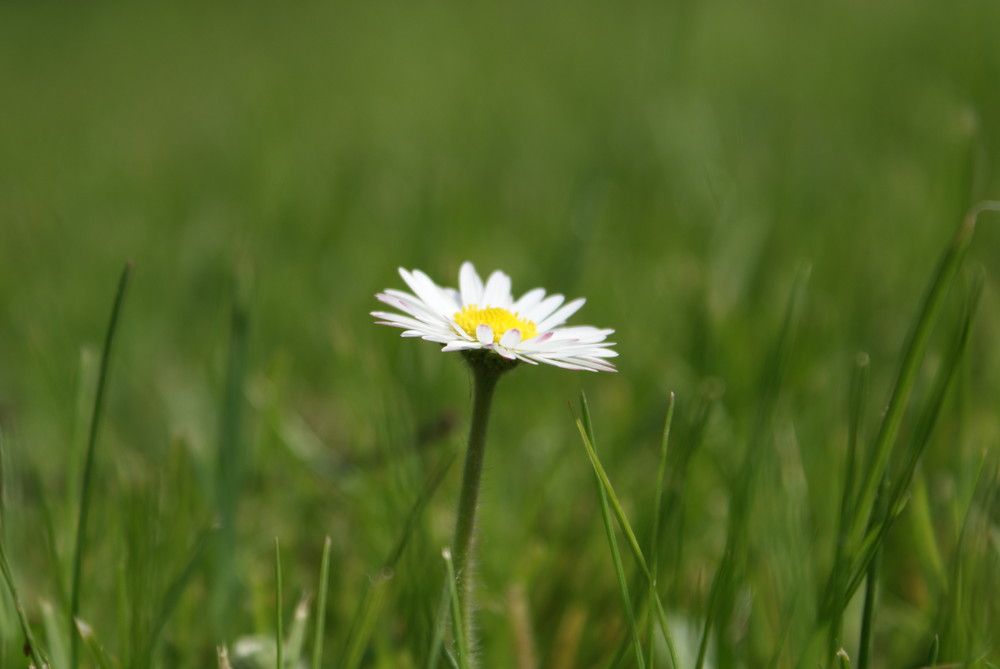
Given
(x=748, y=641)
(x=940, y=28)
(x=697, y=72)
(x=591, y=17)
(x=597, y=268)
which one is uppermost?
(x=591, y=17)

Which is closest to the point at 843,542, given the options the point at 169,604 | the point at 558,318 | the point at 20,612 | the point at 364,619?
the point at 558,318

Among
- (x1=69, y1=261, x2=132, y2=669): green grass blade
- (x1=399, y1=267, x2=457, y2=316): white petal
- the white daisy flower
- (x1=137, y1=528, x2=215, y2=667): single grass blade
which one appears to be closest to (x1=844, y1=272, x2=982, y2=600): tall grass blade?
the white daisy flower

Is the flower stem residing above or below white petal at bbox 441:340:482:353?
below

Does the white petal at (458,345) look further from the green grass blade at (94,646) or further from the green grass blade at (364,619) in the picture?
the green grass blade at (94,646)

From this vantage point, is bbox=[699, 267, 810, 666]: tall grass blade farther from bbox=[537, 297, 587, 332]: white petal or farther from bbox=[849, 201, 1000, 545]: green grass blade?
bbox=[537, 297, 587, 332]: white petal

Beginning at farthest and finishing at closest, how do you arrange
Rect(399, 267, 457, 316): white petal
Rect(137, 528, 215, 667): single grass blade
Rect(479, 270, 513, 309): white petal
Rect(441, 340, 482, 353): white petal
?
Rect(479, 270, 513, 309): white petal < Rect(399, 267, 457, 316): white petal < Rect(137, 528, 215, 667): single grass blade < Rect(441, 340, 482, 353): white petal

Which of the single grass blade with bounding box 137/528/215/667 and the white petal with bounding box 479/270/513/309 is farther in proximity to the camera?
the white petal with bounding box 479/270/513/309

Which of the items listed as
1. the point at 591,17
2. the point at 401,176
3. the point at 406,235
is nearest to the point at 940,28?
the point at 591,17

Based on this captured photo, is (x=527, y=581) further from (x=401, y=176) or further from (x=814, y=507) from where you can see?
(x=401, y=176)
